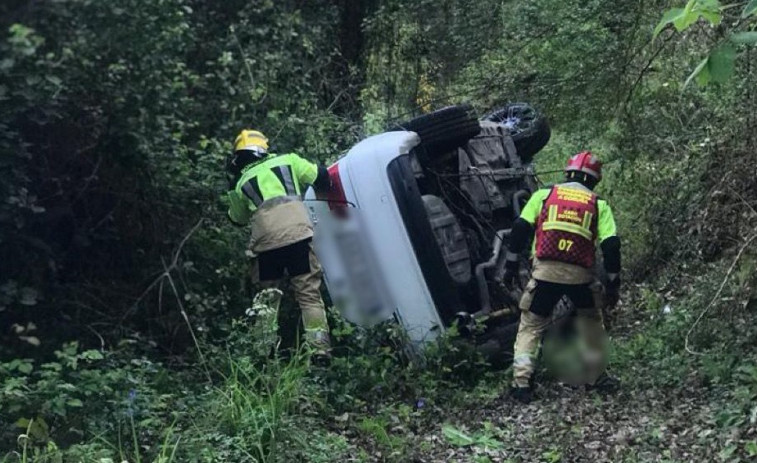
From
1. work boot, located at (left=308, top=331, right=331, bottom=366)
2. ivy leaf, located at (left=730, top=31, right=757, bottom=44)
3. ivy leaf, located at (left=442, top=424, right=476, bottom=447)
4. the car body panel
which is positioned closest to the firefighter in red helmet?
the car body panel

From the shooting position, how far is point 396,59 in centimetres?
1157

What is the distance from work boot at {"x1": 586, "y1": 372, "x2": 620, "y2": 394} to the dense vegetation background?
9 centimetres

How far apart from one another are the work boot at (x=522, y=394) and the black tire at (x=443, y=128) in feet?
6.71

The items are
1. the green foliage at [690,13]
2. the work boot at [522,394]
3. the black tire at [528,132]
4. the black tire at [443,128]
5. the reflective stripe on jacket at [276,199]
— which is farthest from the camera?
the black tire at [528,132]

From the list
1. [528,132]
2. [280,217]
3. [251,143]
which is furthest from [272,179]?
[528,132]

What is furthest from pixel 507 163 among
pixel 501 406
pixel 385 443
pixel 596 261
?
pixel 385 443

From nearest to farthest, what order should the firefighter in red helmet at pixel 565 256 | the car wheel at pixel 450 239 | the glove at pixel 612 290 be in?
1. the firefighter in red helmet at pixel 565 256
2. the glove at pixel 612 290
3. the car wheel at pixel 450 239

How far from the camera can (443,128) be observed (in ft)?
24.1

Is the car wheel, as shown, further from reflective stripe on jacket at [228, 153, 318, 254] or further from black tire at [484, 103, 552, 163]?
black tire at [484, 103, 552, 163]

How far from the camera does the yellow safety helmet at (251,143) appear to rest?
6883 millimetres

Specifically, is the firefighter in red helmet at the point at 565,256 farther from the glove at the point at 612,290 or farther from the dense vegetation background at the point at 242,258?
the dense vegetation background at the point at 242,258

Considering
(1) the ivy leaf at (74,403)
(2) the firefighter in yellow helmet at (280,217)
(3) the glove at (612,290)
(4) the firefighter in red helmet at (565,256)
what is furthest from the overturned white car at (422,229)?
(1) the ivy leaf at (74,403)

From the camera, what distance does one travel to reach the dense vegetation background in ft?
15.8

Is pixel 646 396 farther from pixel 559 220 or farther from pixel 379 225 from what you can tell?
pixel 379 225
